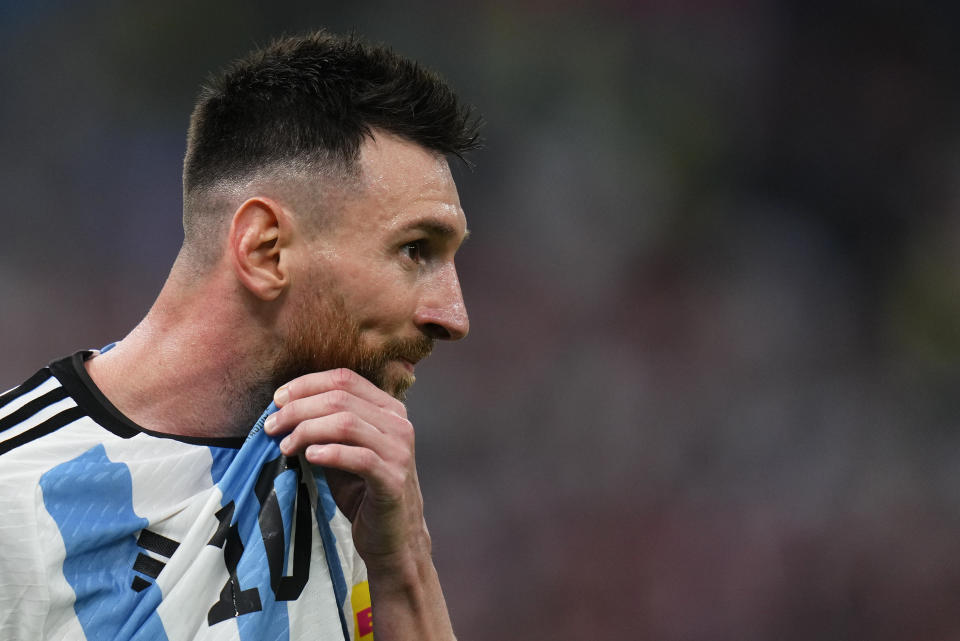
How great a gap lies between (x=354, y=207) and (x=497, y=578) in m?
3.33

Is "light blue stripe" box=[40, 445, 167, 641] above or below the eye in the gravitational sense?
below

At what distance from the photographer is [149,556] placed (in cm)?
127

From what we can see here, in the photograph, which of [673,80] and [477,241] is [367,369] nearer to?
[477,241]

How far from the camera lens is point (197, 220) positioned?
1480 millimetres

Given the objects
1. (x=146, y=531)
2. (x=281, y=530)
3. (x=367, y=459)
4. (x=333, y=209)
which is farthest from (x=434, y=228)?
(x=146, y=531)

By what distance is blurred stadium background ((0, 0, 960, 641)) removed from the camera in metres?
4.39

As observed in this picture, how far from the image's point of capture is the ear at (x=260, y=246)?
1.39 metres

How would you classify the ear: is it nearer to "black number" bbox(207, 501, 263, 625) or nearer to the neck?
the neck

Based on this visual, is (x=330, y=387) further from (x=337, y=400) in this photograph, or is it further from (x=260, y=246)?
(x=260, y=246)

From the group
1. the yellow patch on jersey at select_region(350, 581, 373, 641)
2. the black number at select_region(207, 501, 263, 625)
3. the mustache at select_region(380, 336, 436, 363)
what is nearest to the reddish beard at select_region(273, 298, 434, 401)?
Result: the mustache at select_region(380, 336, 436, 363)

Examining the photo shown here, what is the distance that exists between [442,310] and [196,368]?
0.38m

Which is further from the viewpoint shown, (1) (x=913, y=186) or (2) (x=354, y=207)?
(1) (x=913, y=186)

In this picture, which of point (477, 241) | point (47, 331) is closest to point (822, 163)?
point (477, 241)

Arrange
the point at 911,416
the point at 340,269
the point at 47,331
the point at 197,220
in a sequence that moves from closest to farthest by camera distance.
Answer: the point at 340,269, the point at 197,220, the point at 47,331, the point at 911,416
